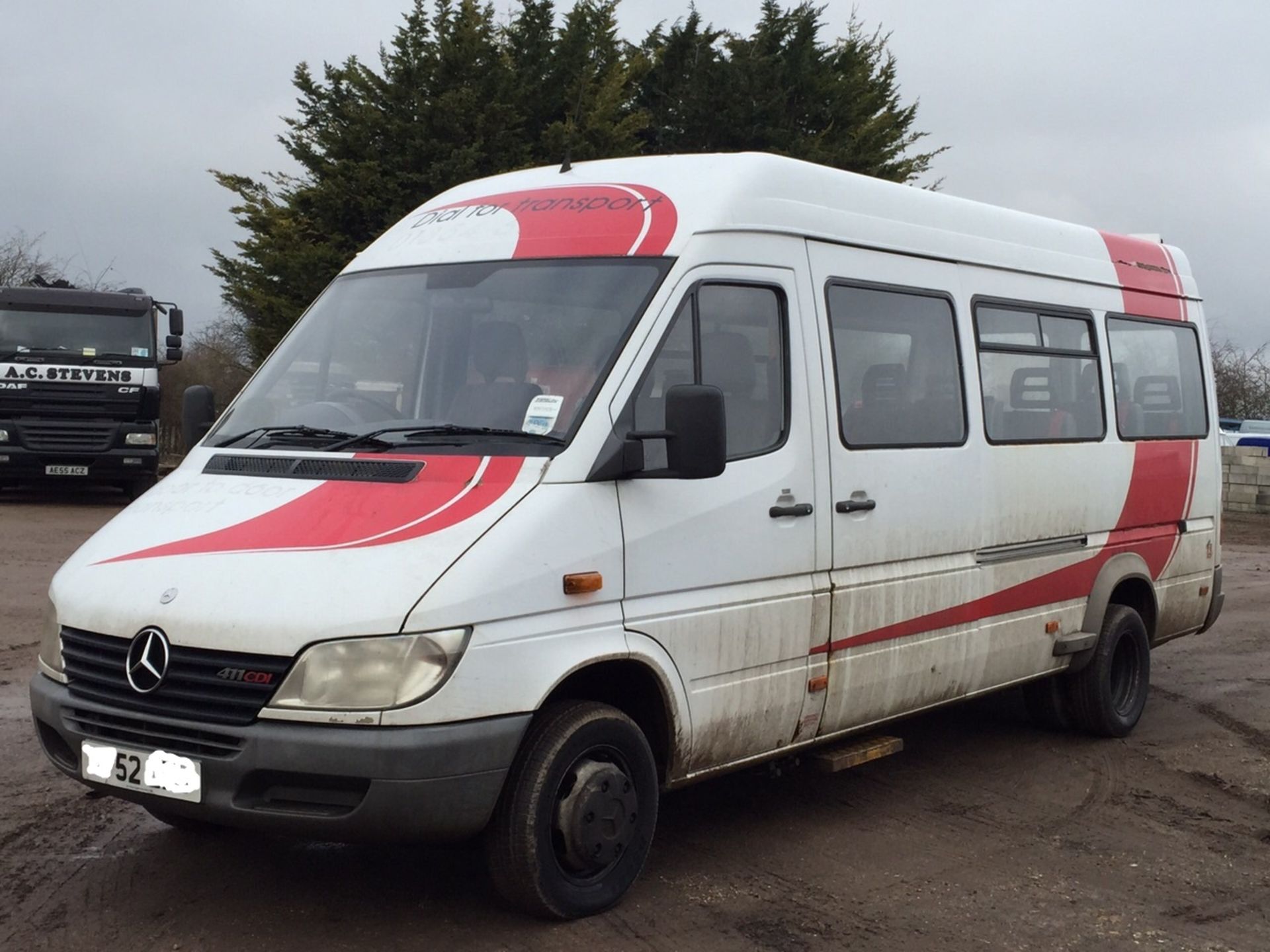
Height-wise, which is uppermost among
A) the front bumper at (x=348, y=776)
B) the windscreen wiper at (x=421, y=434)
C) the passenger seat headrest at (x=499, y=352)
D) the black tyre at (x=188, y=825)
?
the passenger seat headrest at (x=499, y=352)

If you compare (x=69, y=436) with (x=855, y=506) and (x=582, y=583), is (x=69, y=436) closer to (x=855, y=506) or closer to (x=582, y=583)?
(x=855, y=506)

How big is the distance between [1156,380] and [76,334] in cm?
1459

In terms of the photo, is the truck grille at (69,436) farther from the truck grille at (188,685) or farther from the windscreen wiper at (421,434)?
the truck grille at (188,685)

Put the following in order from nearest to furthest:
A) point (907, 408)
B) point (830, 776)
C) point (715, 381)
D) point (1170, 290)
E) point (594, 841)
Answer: point (594, 841) < point (715, 381) < point (907, 408) < point (830, 776) < point (1170, 290)

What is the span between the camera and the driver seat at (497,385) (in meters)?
5.00

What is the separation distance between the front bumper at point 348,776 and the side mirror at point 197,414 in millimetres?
2102

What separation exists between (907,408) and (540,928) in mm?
2808

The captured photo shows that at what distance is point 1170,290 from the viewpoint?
8.68 metres

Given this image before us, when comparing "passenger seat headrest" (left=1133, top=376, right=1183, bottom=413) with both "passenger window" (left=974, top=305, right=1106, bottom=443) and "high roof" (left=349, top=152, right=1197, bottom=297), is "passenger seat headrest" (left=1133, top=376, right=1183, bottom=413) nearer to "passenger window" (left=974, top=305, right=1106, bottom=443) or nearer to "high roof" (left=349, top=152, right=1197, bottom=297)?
"passenger window" (left=974, top=305, right=1106, bottom=443)

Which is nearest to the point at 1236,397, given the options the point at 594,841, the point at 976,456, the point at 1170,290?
the point at 1170,290

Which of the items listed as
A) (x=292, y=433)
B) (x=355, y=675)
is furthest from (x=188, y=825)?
(x=355, y=675)

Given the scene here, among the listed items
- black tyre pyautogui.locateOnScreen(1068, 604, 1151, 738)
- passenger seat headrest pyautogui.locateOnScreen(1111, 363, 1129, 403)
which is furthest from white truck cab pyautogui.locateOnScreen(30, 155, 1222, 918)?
passenger seat headrest pyautogui.locateOnScreen(1111, 363, 1129, 403)

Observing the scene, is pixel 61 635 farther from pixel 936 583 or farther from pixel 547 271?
pixel 936 583

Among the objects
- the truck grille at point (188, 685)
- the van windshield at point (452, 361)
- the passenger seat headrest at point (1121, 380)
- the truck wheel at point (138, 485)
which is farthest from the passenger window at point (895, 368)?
the truck wheel at point (138, 485)
